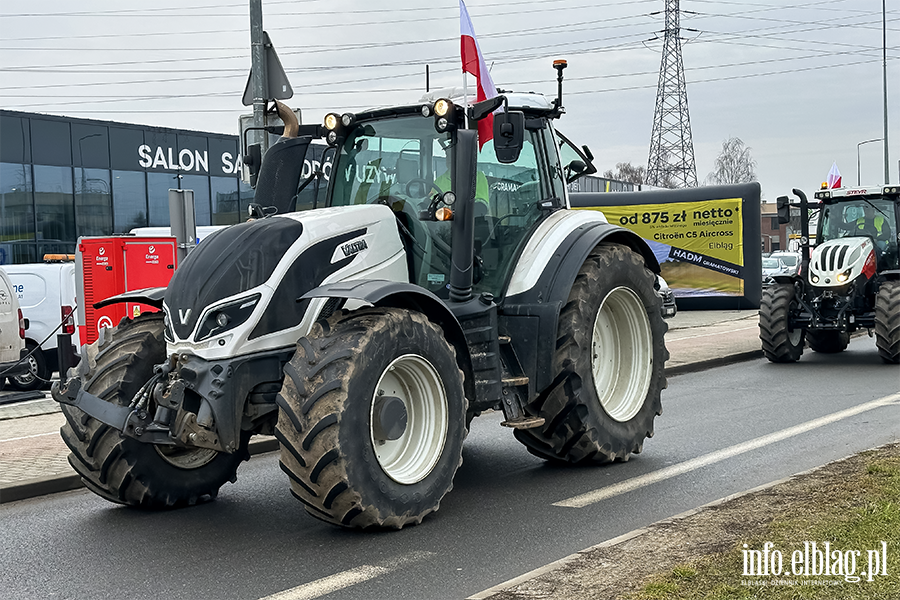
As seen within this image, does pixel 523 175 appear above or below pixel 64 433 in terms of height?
above

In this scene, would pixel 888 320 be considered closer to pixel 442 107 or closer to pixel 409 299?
pixel 442 107

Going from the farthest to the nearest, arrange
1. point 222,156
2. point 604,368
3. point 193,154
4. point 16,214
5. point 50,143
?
point 222,156
point 193,154
point 50,143
point 16,214
point 604,368

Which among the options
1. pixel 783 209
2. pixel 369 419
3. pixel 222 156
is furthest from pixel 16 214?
pixel 369 419

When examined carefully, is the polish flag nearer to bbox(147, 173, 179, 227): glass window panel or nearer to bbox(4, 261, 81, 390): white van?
bbox(4, 261, 81, 390): white van

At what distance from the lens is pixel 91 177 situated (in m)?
34.3

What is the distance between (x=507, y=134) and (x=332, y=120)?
1532 mm

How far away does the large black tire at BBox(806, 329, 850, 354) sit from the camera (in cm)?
1675

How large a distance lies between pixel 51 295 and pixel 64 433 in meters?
12.0

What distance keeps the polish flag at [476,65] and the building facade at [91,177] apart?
939 inches

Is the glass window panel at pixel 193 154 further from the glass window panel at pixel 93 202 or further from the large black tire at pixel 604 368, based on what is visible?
the large black tire at pixel 604 368

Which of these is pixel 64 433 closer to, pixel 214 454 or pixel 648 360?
pixel 214 454

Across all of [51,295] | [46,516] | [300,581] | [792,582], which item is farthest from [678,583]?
[51,295]

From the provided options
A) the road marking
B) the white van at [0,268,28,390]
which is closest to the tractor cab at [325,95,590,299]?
the road marking

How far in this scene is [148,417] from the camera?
6094 mm
